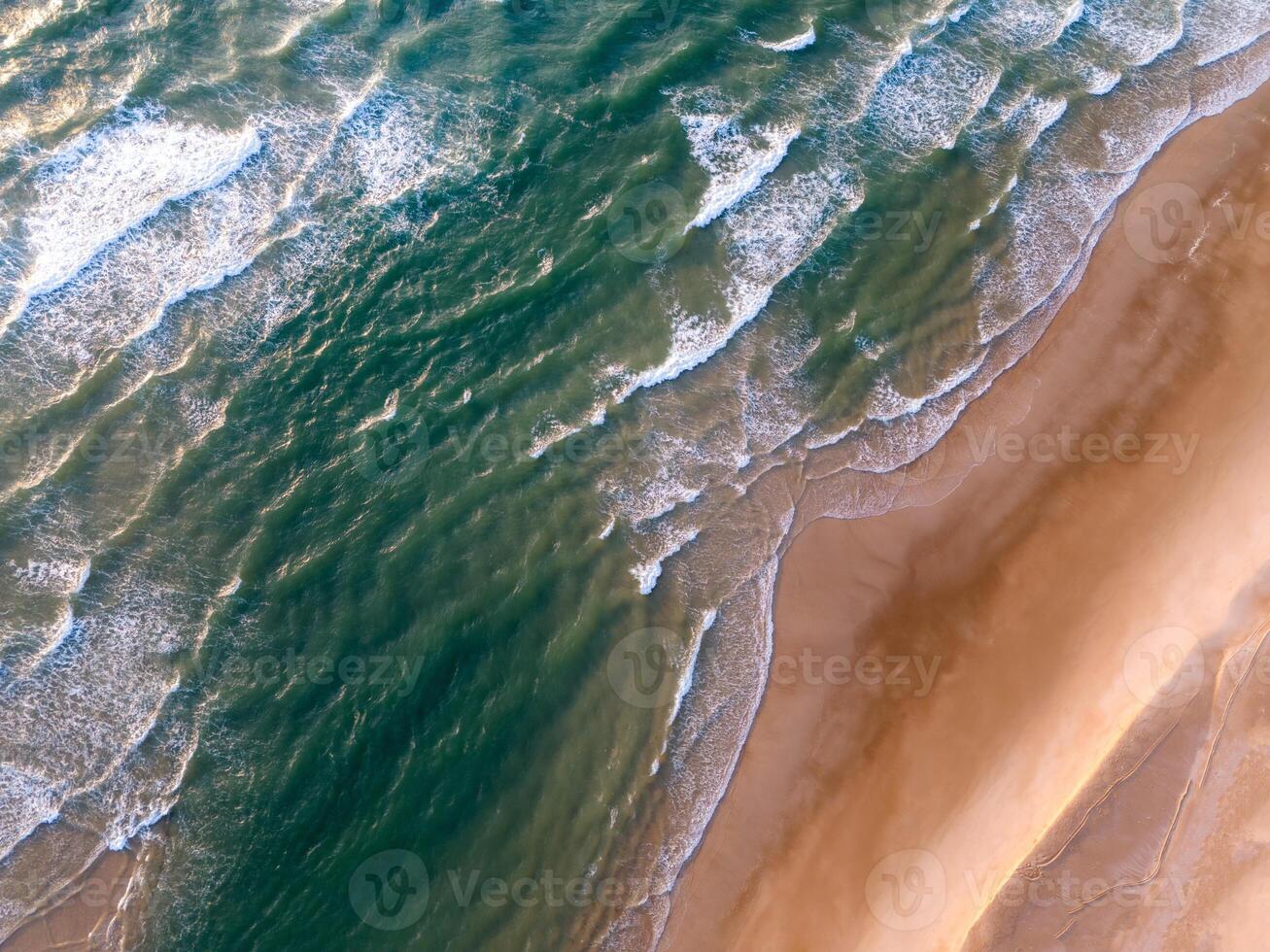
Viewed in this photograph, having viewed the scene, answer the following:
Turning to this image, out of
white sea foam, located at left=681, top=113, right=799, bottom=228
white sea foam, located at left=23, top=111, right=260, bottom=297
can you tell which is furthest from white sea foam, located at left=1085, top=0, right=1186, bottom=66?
white sea foam, located at left=23, top=111, right=260, bottom=297

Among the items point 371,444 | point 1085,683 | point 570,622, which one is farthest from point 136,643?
point 1085,683

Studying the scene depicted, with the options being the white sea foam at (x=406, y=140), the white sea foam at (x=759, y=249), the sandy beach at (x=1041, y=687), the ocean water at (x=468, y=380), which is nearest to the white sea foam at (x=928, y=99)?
the ocean water at (x=468, y=380)

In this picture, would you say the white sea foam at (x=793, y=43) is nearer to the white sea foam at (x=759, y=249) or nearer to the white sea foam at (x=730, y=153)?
the white sea foam at (x=730, y=153)

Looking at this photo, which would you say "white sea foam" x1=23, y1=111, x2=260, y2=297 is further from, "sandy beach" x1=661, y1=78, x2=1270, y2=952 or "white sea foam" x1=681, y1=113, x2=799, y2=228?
"sandy beach" x1=661, y1=78, x2=1270, y2=952

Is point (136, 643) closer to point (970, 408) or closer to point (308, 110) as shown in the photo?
point (308, 110)

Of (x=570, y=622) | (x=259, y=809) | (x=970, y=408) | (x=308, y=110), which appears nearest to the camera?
(x=259, y=809)

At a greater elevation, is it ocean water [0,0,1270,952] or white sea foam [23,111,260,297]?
white sea foam [23,111,260,297]
